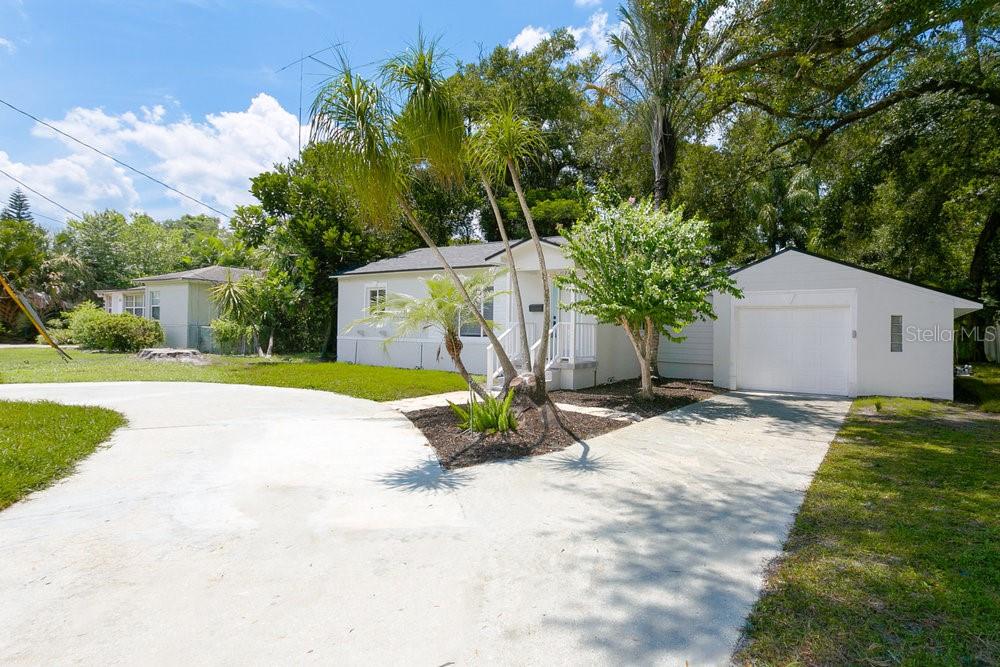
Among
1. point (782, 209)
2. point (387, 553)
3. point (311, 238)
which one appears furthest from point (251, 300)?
point (782, 209)

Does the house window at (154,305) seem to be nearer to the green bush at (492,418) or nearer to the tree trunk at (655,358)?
the tree trunk at (655,358)

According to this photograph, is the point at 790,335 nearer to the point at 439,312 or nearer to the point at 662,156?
the point at 662,156

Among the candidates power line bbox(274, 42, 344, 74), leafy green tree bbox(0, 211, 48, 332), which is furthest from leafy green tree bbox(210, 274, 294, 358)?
leafy green tree bbox(0, 211, 48, 332)

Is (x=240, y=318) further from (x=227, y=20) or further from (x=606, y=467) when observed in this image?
(x=606, y=467)

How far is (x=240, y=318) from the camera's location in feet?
62.9

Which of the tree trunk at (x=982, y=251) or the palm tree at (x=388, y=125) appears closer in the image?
the palm tree at (x=388, y=125)

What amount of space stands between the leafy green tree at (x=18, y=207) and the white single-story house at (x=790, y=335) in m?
47.0

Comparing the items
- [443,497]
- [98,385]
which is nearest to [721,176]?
[443,497]

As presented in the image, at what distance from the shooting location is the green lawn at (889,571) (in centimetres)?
243

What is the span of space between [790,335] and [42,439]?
13.4 metres

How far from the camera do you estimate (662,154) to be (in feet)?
40.4

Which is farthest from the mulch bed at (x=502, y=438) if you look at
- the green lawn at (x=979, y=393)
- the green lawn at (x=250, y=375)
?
the green lawn at (x=979, y=393)

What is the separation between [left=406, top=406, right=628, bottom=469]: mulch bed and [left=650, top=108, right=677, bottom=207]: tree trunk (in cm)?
655

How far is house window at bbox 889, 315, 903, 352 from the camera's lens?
10.8 meters
